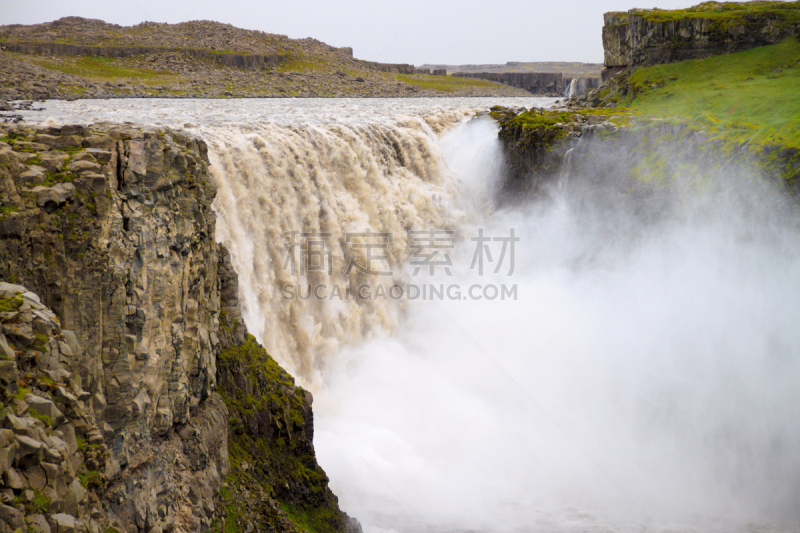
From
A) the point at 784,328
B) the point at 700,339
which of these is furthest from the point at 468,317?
the point at 784,328

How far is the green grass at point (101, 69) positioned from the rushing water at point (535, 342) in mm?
29135

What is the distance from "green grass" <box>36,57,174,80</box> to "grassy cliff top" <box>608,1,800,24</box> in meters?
41.9

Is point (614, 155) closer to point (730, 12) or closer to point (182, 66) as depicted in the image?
point (730, 12)

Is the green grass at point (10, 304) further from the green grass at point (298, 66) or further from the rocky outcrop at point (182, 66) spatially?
the green grass at point (298, 66)

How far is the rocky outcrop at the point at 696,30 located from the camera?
36.8 metres

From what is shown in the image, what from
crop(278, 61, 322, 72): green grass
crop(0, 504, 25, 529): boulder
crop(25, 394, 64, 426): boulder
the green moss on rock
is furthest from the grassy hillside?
crop(278, 61, 322, 72): green grass

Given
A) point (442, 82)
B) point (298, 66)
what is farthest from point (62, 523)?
point (442, 82)

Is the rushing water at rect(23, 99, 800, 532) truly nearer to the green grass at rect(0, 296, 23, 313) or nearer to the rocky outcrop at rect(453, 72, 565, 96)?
the green grass at rect(0, 296, 23, 313)

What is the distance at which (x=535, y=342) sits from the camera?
2569cm

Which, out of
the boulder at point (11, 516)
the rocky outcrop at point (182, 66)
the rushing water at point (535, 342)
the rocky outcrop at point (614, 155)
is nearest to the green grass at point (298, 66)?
the rocky outcrop at point (182, 66)

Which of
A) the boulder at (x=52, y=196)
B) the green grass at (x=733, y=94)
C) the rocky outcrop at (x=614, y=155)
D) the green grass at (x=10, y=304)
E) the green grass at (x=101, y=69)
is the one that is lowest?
the green grass at (x=10, y=304)

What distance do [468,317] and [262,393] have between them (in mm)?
14539

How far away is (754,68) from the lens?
35.0 metres

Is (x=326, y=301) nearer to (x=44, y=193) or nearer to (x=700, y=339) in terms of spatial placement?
(x=700, y=339)
